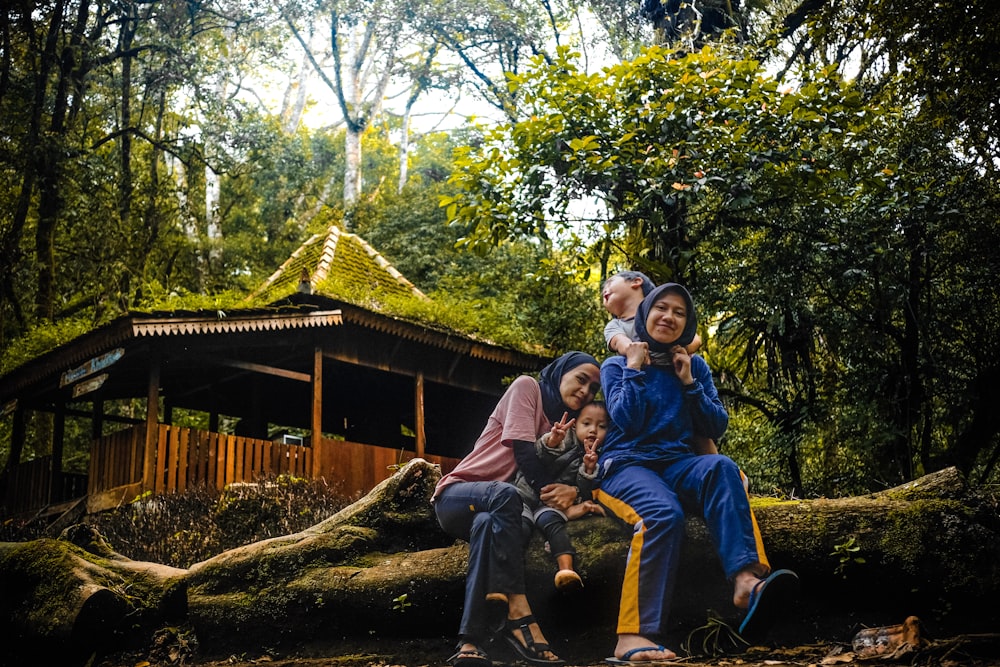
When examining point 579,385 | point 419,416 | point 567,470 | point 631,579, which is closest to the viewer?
point 631,579

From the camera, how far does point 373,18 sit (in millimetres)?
24297

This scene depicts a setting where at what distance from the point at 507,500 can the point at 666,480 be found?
112 centimetres

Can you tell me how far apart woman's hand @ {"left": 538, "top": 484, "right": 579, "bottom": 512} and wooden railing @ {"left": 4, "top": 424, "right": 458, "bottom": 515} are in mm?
5869

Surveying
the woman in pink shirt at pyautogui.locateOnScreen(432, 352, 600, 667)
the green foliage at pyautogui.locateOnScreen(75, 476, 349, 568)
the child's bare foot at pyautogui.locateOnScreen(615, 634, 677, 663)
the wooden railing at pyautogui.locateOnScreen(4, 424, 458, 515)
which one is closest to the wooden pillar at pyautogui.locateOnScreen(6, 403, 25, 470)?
the wooden railing at pyautogui.locateOnScreen(4, 424, 458, 515)

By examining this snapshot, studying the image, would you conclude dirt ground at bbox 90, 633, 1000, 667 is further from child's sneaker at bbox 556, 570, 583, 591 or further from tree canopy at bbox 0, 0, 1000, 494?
tree canopy at bbox 0, 0, 1000, 494

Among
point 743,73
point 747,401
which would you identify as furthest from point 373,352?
point 743,73

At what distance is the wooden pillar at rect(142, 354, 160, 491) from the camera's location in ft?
37.4

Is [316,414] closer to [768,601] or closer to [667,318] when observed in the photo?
[667,318]

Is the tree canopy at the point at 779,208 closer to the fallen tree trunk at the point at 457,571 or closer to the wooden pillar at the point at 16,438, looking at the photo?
the wooden pillar at the point at 16,438

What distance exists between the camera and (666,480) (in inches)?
265

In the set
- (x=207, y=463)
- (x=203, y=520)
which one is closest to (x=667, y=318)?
Answer: (x=203, y=520)

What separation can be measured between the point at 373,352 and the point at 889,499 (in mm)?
8222

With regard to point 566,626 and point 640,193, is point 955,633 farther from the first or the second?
point 640,193

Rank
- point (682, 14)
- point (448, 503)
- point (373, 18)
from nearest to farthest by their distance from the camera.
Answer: point (448, 503)
point (682, 14)
point (373, 18)
